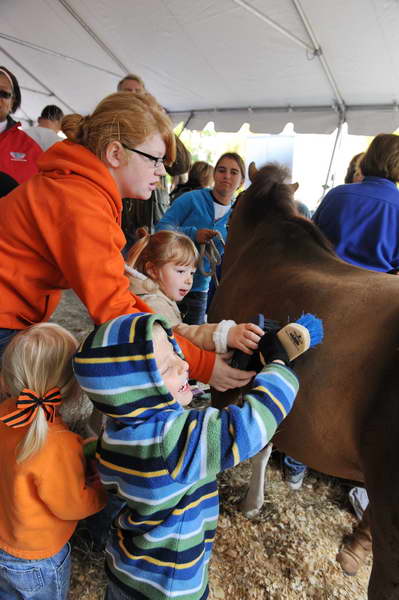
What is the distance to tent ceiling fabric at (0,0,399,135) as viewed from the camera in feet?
14.3

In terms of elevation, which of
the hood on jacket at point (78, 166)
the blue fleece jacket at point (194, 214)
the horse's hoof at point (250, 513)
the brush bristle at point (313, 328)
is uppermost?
the hood on jacket at point (78, 166)

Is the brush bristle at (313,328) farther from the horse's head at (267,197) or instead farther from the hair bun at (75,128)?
the horse's head at (267,197)

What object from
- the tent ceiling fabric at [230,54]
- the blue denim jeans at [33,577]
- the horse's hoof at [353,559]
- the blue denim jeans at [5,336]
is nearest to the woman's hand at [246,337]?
the blue denim jeans at [5,336]

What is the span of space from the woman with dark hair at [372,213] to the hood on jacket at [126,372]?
1625 mm

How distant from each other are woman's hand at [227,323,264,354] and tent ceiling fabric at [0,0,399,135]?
4.15 meters

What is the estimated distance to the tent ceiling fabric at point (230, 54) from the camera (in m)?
4.37

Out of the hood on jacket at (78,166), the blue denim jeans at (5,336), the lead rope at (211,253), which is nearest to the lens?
the hood on jacket at (78,166)

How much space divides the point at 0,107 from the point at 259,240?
1.82 metres

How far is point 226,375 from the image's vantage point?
4.13ft

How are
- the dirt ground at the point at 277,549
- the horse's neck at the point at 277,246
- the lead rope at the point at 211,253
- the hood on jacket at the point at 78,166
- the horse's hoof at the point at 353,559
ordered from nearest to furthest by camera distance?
the hood on jacket at the point at 78,166, the dirt ground at the point at 277,549, the horse's hoof at the point at 353,559, the horse's neck at the point at 277,246, the lead rope at the point at 211,253

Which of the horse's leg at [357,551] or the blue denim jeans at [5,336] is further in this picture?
the horse's leg at [357,551]

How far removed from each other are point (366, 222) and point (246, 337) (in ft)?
4.26

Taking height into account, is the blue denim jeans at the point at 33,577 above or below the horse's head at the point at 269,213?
below

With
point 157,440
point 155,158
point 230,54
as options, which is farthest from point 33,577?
point 230,54
